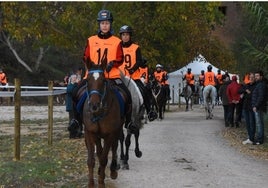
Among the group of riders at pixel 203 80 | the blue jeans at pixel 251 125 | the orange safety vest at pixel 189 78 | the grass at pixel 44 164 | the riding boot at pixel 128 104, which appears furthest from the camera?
the orange safety vest at pixel 189 78

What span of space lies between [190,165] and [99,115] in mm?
3826

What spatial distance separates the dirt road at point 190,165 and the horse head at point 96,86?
171cm

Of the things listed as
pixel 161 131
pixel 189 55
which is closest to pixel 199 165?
pixel 161 131

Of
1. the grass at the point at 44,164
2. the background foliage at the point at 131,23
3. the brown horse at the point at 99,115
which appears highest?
the background foliage at the point at 131,23

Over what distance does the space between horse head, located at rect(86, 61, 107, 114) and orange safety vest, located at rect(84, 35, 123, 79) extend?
1.47 feet

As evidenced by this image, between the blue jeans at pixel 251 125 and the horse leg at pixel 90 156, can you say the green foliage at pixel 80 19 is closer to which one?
the blue jeans at pixel 251 125

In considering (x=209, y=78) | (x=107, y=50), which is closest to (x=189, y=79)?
(x=209, y=78)

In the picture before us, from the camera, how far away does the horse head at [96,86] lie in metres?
8.92

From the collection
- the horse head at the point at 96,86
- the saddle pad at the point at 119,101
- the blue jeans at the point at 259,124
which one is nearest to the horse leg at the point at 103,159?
the saddle pad at the point at 119,101

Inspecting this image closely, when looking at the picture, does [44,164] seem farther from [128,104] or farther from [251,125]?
[251,125]

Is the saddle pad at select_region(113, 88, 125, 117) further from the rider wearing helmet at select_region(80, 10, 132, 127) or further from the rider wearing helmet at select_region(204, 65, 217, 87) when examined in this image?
the rider wearing helmet at select_region(204, 65, 217, 87)

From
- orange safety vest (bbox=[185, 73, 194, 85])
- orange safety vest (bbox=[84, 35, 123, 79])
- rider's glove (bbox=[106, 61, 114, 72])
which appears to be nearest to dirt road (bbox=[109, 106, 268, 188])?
rider's glove (bbox=[106, 61, 114, 72])

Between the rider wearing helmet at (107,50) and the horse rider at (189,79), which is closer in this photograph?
the rider wearing helmet at (107,50)

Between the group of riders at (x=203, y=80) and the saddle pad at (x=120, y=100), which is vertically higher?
the group of riders at (x=203, y=80)
